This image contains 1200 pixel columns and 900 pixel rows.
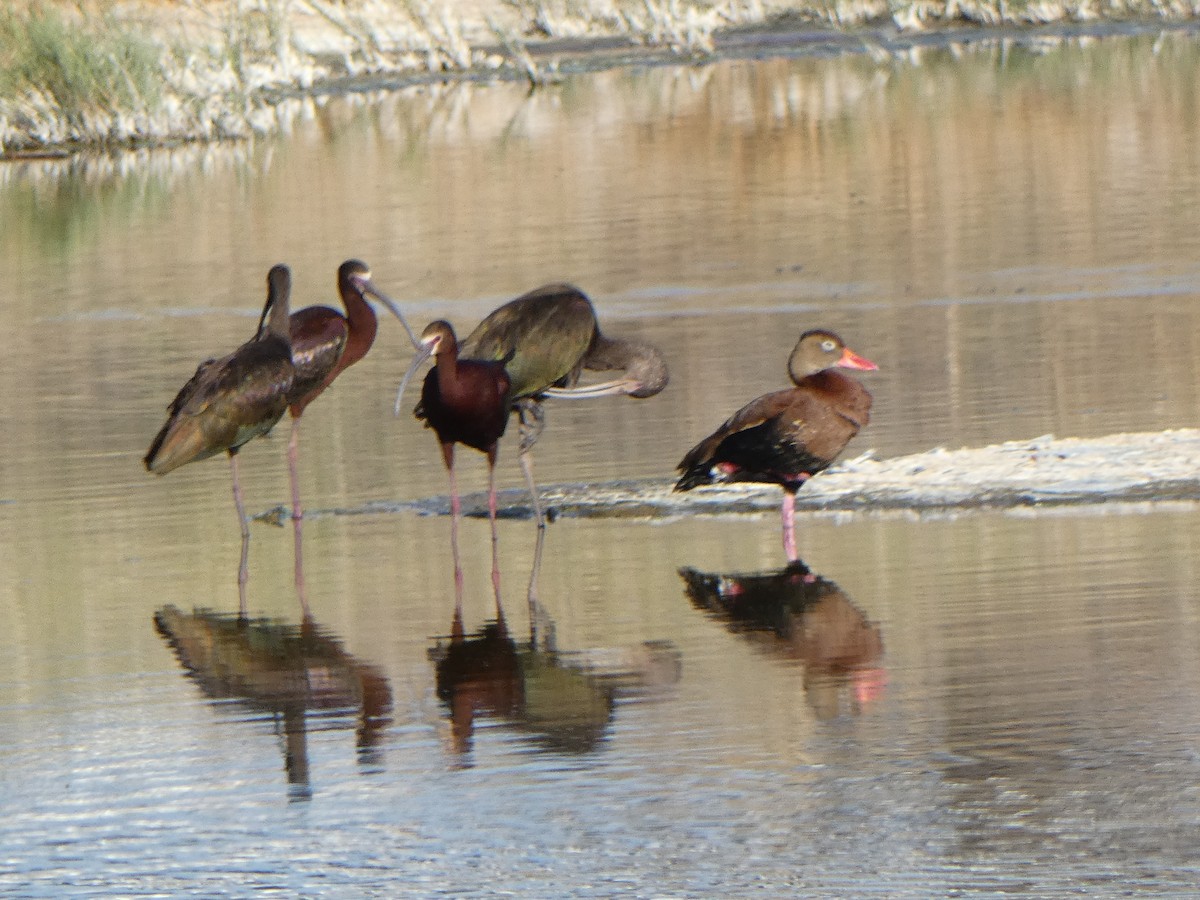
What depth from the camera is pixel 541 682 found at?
317 inches

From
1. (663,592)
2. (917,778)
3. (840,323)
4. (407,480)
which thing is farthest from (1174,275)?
(917,778)

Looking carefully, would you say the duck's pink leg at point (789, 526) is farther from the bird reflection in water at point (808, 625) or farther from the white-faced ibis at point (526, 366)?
the white-faced ibis at point (526, 366)

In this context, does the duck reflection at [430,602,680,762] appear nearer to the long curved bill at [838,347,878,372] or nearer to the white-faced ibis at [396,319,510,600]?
the white-faced ibis at [396,319,510,600]

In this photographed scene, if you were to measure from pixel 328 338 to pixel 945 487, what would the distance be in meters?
3.09

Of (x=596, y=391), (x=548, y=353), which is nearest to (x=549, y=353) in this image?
(x=548, y=353)

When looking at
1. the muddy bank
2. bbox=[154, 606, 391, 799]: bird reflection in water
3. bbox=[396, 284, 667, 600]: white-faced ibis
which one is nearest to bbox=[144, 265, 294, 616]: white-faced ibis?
the muddy bank

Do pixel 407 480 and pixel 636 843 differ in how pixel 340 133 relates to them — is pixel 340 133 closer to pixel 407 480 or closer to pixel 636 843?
pixel 407 480

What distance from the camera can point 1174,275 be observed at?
1798 cm

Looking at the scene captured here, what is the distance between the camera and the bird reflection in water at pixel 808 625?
25.4 feet

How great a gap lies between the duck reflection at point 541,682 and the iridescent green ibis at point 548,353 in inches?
91.8

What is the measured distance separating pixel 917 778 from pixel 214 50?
3911 cm

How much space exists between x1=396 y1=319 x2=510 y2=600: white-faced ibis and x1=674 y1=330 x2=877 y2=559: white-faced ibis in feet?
2.60

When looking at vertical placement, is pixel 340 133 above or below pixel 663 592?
above

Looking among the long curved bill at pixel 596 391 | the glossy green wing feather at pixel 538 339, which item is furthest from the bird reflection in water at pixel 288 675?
the long curved bill at pixel 596 391
